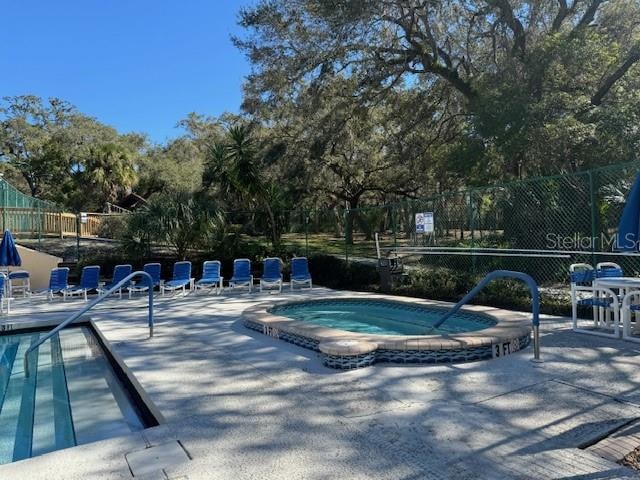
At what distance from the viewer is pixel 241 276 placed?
14047mm

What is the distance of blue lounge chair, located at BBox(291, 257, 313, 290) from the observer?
14.2m

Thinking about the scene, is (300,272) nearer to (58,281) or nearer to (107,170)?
(58,281)

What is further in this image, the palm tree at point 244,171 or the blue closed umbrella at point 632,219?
the palm tree at point 244,171

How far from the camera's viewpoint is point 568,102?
39.6 ft

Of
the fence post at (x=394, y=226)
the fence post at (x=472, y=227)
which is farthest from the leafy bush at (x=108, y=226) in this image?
the fence post at (x=472, y=227)

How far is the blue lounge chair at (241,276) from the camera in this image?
14.0 m

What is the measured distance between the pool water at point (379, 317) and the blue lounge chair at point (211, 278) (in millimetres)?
3772

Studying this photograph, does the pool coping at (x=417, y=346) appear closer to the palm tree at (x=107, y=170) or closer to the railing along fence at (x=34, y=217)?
the railing along fence at (x=34, y=217)

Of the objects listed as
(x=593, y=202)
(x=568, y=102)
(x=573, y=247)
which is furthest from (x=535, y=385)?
(x=568, y=102)

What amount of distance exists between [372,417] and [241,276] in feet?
33.9

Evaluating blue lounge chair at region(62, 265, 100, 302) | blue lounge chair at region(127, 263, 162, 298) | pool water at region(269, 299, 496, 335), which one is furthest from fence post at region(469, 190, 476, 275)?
blue lounge chair at region(62, 265, 100, 302)

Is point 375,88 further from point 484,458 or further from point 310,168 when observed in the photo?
point 484,458

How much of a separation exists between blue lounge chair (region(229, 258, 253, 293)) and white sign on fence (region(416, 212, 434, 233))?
16.7 ft

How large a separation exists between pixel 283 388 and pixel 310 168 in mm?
18632
